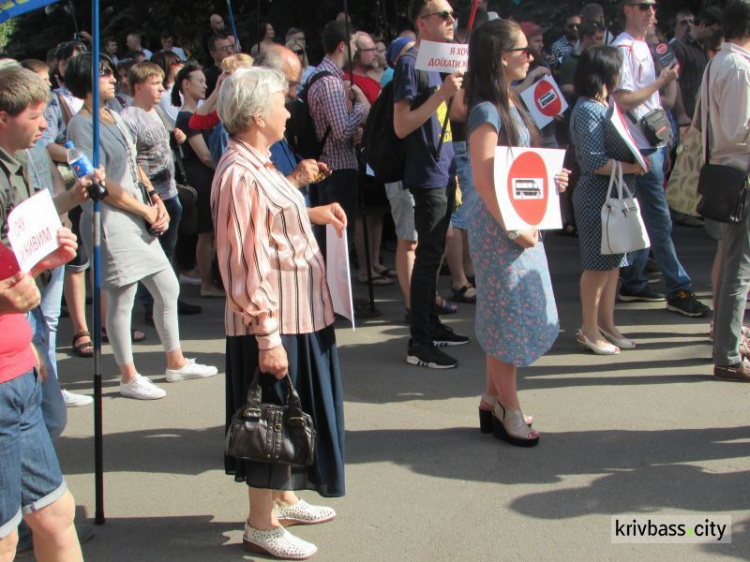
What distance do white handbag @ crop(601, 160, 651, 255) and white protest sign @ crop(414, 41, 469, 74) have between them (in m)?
1.17

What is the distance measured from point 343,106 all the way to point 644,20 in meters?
2.28

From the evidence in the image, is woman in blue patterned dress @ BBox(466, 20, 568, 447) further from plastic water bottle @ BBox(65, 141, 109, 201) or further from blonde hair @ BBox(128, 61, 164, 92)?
blonde hair @ BBox(128, 61, 164, 92)

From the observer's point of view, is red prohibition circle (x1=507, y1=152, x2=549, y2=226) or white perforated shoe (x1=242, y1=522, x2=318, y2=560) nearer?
white perforated shoe (x1=242, y1=522, x2=318, y2=560)

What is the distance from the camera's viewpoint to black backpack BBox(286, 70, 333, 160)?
6.61 metres

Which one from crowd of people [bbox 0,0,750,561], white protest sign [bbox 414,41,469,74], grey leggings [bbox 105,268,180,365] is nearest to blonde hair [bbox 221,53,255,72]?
crowd of people [bbox 0,0,750,561]

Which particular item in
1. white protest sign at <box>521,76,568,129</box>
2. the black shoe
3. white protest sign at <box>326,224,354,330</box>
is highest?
white protest sign at <box>521,76,568,129</box>

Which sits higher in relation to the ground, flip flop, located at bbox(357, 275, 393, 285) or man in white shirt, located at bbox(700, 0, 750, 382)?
man in white shirt, located at bbox(700, 0, 750, 382)

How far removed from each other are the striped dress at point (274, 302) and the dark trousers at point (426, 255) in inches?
83.9

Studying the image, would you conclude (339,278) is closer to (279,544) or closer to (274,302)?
(274,302)

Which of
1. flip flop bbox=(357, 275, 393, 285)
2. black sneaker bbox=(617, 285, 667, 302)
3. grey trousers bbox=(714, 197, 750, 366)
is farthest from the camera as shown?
flip flop bbox=(357, 275, 393, 285)

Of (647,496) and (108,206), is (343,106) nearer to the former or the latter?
(108,206)

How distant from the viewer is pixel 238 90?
3.29 metres

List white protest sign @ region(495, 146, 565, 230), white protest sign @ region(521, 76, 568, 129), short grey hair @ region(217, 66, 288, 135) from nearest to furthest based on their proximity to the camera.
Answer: short grey hair @ region(217, 66, 288, 135), white protest sign @ region(495, 146, 565, 230), white protest sign @ region(521, 76, 568, 129)

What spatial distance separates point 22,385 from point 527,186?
7.58 ft
